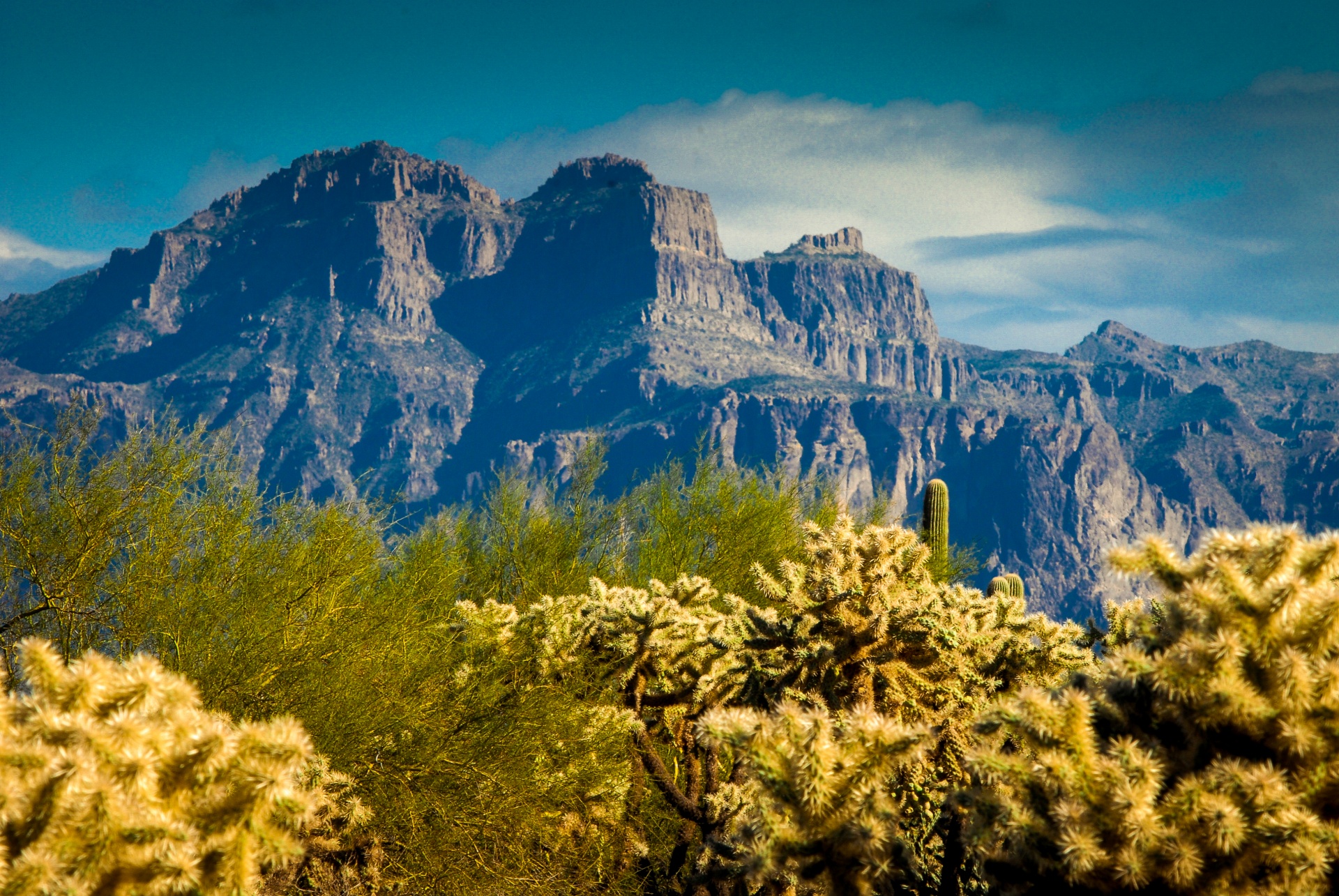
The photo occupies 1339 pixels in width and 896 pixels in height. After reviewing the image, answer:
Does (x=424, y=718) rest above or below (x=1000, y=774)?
below

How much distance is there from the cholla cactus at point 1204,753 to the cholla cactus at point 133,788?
2.38m

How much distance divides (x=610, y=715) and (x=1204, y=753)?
474 centimetres

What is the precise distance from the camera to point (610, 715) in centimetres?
716

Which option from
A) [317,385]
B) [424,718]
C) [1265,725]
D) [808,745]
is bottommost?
[424,718]

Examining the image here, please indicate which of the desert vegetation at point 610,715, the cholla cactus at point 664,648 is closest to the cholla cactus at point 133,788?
the desert vegetation at point 610,715

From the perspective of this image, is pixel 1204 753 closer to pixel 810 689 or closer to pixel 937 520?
pixel 810 689

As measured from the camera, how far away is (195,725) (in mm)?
3023

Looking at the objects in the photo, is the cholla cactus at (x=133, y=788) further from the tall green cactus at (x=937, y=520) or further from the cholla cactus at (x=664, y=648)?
the tall green cactus at (x=937, y=520)

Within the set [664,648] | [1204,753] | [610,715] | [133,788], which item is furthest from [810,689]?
[133,788]

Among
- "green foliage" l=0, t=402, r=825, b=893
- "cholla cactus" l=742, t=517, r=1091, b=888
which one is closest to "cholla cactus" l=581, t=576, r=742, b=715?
"green foliage" l=0, t=402, r=825, b=893

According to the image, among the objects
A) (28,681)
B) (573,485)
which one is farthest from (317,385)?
(28,681)

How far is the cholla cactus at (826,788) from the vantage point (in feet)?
10.8

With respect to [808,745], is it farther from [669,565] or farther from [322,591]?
[669,565]

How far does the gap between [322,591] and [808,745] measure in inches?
221
